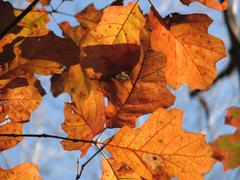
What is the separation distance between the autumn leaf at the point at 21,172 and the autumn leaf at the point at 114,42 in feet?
0.77

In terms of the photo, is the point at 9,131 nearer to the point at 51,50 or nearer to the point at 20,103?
the point at 20,103

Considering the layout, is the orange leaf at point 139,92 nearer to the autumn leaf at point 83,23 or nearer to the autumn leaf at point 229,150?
the autumn leaf at point 83,23

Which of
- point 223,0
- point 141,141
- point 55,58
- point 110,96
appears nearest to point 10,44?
point 55,58

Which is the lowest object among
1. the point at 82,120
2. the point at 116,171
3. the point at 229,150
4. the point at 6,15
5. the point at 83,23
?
the point at 229,150

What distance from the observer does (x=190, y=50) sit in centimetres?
88

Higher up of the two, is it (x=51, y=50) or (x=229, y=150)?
(x=51, y=50)

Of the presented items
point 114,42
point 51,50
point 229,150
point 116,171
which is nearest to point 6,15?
point 51,50

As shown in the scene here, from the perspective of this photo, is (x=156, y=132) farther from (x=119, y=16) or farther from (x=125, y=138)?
(x=119, y=16)

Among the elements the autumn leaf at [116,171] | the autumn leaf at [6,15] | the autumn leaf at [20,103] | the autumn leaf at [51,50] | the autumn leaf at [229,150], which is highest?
the autumn leaf at [6,15]

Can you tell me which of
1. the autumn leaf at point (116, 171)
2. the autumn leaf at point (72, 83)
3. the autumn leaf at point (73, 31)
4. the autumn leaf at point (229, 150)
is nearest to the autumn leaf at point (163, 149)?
the autumn leaf at point (116, 171)

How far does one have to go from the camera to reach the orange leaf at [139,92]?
77 cm

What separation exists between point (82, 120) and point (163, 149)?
0.57 feet

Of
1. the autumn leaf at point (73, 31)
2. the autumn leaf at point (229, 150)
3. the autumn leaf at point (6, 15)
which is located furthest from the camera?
the autumn leaf at point (229, 150)

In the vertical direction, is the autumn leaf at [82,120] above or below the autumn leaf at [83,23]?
below
